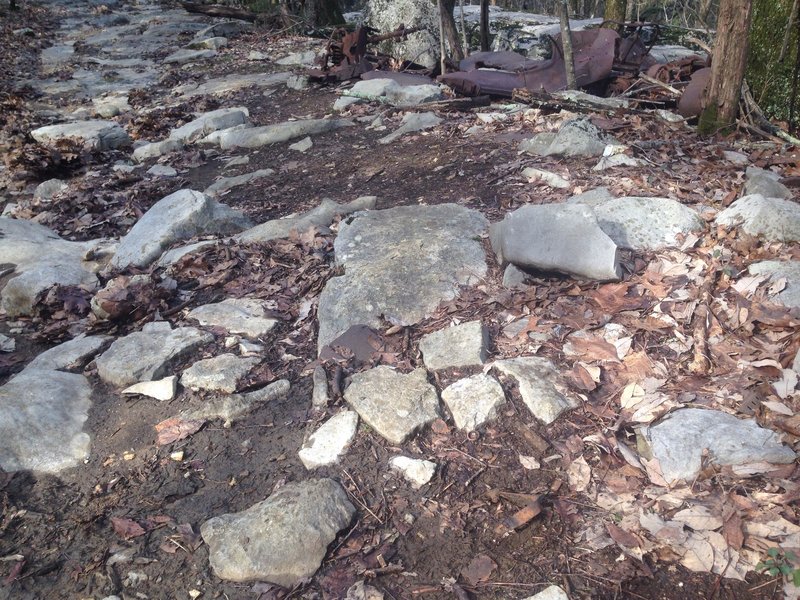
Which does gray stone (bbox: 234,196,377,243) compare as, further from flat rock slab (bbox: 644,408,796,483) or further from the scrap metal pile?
flat rock slab (bbox: 644,408,796,483)

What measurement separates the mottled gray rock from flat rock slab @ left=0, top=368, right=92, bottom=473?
151cm

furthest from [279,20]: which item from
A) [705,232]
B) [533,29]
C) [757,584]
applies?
[757,584]

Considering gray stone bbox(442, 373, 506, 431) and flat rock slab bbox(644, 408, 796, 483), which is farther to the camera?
gray stone bbox(442, 373, 506, 431)

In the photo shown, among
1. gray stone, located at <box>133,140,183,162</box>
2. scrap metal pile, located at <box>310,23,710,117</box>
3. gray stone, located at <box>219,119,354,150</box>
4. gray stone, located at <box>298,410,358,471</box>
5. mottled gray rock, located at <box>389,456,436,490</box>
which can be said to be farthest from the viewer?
gray stone, located at <box>133,140,183,162</box>

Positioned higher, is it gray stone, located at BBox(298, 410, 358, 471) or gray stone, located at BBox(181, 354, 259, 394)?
gray stone, located at BBox(181, 354, 259, 394)

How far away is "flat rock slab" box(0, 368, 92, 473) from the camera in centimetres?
286

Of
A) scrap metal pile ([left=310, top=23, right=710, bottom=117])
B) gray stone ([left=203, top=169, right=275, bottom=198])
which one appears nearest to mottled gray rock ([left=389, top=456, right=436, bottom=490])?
gray stone ([left=203, top=169, right=275, bottom=198])

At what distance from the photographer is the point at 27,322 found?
165 inches

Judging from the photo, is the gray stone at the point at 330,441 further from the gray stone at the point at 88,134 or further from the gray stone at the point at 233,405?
the gray stone at the point at 88,134

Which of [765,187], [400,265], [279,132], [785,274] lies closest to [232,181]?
[279,132]

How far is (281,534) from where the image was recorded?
2.36 meters

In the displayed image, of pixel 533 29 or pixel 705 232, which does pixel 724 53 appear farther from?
pixel 533 29

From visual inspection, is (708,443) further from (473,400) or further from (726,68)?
(726,68)

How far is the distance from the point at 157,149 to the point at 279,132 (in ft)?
5.12
